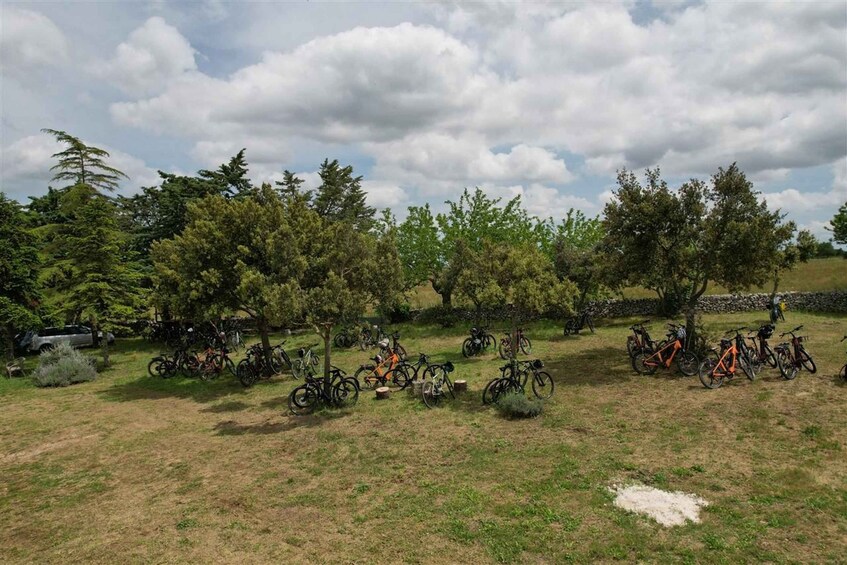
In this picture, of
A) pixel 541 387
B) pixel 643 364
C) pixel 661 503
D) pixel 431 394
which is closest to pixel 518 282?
pixel 541 387

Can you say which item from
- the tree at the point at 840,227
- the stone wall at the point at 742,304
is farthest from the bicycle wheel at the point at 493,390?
the tree at the point at 840,227

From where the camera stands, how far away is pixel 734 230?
1431 centimetres

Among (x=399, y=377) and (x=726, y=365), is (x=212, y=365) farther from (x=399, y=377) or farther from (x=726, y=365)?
(x=726, y=365)

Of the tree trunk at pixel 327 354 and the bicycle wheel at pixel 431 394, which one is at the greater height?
the tree trunk at pixel 327 354

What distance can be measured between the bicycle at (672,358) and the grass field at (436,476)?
1.44ft

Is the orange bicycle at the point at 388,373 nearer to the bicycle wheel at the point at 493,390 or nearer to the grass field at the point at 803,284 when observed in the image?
the bicycle wheel at the point at 493,390

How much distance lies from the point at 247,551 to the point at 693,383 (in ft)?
39.8

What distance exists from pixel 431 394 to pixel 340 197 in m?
24.7

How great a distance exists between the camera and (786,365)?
42.5ft

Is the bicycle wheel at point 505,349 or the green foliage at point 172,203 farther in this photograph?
the green foliage at point 172,203

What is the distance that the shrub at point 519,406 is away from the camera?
37.0ft

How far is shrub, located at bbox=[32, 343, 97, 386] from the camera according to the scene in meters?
17.7

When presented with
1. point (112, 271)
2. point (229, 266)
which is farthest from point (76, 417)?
point (112, 271)

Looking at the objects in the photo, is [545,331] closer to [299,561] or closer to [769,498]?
[769,498]
